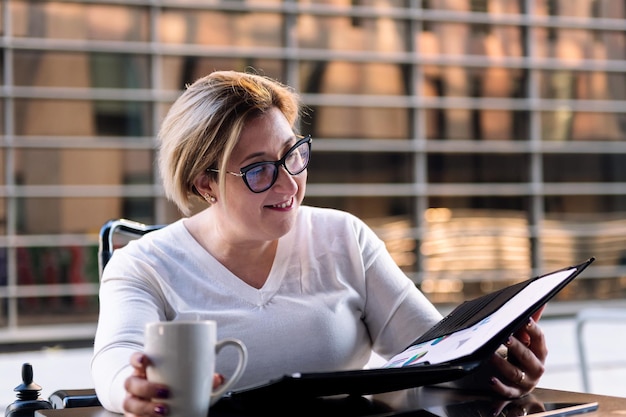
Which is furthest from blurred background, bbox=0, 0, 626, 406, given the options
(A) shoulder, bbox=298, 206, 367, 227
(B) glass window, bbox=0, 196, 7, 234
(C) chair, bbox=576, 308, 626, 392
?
(A) shoulder, bbox=298, 206, 367, 227

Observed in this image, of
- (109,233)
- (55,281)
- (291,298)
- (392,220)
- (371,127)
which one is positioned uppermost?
(371,127)

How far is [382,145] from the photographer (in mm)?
9984

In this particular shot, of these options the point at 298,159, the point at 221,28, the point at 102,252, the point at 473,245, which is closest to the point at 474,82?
the point at 473,245

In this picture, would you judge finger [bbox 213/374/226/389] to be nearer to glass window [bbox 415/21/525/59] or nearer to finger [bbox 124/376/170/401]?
finger [bbox 124/376/170/401]

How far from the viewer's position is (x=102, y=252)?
2104 mm

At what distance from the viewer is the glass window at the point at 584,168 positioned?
10.6 m

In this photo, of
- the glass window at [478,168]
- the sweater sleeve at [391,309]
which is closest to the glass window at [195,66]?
the glass window at [478,168]

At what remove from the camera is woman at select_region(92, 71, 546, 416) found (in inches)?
66.3

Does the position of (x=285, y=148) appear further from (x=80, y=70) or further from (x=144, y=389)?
(x=80, y=70)

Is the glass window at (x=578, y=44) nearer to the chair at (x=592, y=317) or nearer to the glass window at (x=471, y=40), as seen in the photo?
the glass window at (x=471, y=40)

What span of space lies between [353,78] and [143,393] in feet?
29.4

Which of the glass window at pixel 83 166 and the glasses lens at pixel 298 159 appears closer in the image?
the glasses lens at pixel 298 159

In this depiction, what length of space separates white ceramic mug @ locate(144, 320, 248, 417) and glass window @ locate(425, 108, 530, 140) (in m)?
9.18

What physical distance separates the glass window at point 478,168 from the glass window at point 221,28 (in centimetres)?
206
